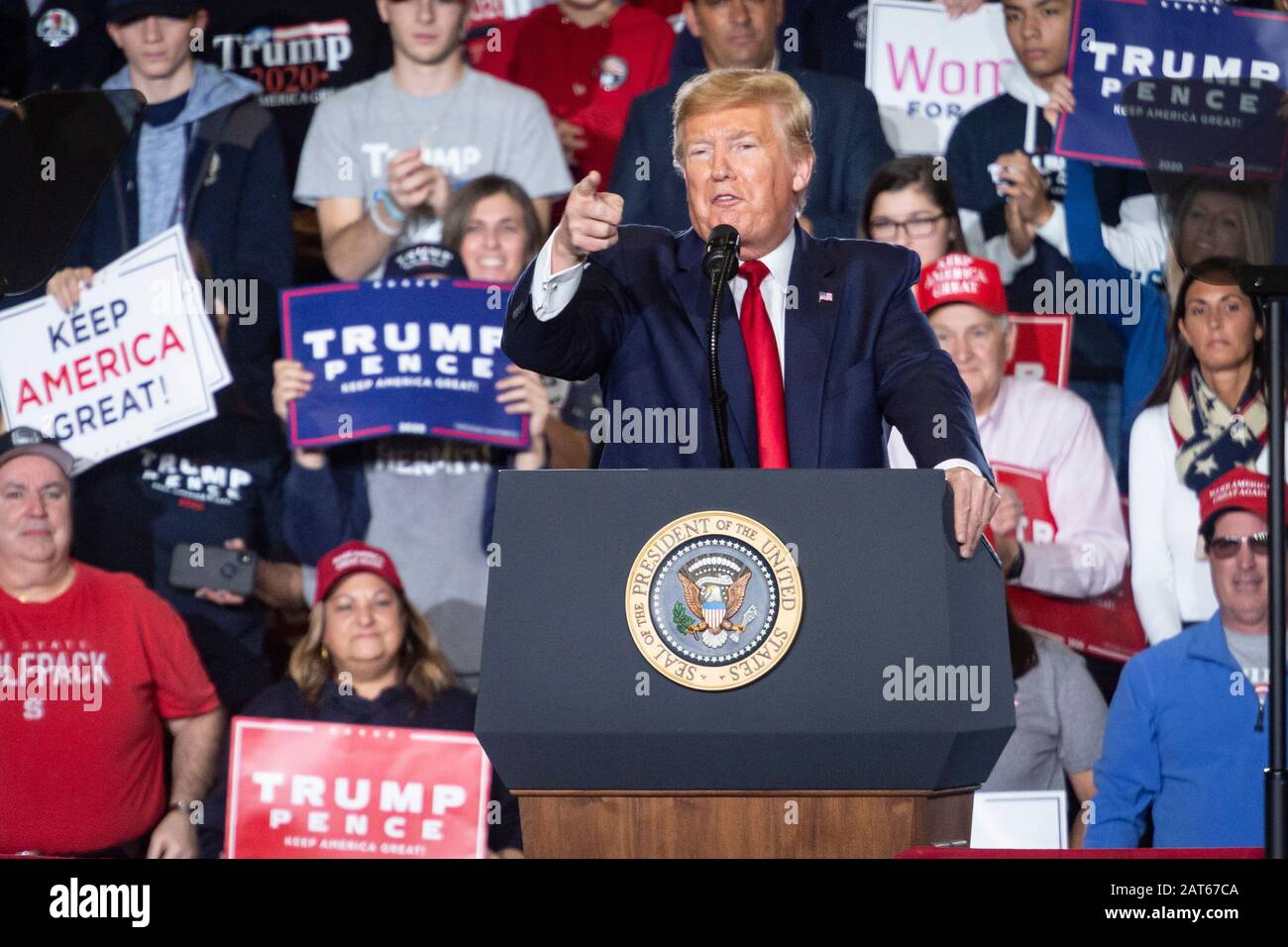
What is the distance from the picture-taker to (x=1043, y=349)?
15.4ft

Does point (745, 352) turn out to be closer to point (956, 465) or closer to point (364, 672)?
point (956, 465)

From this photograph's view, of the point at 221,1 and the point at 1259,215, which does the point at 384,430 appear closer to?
the point at 221,1

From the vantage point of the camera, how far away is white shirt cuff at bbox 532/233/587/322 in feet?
7.18

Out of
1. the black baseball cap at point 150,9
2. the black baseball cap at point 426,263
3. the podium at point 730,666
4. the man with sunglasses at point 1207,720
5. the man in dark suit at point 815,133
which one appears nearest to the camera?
the podium at point 730,666

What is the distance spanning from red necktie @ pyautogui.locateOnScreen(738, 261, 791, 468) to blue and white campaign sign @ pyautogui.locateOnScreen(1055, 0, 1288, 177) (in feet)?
9.22

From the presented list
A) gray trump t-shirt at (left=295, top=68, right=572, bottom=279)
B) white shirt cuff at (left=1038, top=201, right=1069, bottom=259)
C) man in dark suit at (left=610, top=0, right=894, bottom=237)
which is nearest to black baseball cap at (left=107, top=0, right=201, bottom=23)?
gray trump t-shirt at (left=295, top=68, right=572, bottom=279)

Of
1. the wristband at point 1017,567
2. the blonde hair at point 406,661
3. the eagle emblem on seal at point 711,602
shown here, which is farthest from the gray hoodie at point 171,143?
the eagle emblem on seal at point 711,602

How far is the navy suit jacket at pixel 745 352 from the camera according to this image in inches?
88.5

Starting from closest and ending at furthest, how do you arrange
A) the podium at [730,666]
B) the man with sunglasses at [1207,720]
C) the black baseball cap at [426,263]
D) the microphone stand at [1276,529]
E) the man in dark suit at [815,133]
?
1. the podium at [730,666]
2. the microphone stand at [1276,529]
3. the man with sunglasses at [1207,720]
4. the man in dark suit at [815,133]
5. the black baseball cap at [426,263]

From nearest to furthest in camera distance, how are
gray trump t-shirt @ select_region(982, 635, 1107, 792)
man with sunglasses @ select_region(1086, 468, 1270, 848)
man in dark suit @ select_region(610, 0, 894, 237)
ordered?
man with sunglasses @ select_region(1086, 468, 1270, 848)
gray trump t-shirt @ select_region(982, 635, 1107, 792)
man in dark suit @ select_region(610, 0, 894, 237)

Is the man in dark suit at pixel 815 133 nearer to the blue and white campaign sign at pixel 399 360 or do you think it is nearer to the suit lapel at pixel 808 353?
the blue and white campaign sign at pixel 399 360

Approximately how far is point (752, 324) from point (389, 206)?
108 inches

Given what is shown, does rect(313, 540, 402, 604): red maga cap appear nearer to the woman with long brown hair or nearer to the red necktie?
the woman with long brown hair

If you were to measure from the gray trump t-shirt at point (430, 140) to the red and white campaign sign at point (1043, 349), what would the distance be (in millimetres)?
1381
